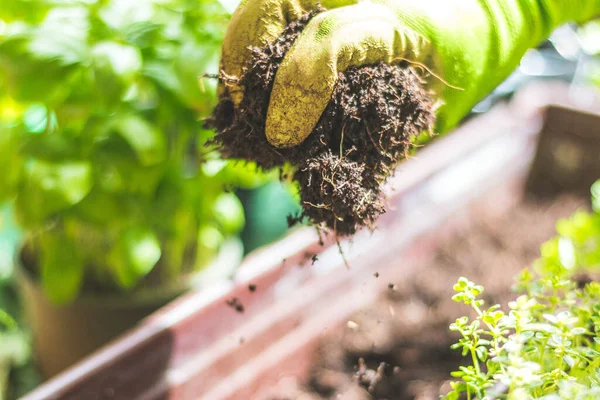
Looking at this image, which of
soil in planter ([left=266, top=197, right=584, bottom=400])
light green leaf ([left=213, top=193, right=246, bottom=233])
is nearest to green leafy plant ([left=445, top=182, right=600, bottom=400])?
soil in planter ([left=266, top=197, right=584, bottom=400])

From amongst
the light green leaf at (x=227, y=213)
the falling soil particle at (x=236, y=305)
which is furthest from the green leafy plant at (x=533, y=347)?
the light green leaf at (x=227, y=213)

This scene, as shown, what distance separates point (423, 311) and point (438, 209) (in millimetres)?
253

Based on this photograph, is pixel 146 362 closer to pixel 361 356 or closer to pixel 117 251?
pixel 117 251

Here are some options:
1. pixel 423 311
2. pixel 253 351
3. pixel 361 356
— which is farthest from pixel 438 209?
pixel 253 351

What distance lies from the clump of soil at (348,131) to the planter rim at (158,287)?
0.44m

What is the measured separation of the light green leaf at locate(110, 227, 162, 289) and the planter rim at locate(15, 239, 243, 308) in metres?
0.14

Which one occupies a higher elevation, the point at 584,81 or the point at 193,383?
the point at 584,81

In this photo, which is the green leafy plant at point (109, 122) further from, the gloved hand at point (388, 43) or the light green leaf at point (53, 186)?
the gloved hand at point (388, 43)

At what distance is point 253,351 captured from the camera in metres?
0.77

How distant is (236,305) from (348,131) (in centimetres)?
40

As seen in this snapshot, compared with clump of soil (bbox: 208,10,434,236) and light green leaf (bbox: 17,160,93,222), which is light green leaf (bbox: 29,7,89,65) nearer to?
light green leaf (bbox: 17,160,93,222)

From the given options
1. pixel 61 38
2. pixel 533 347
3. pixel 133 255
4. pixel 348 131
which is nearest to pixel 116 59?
pixel 61 38

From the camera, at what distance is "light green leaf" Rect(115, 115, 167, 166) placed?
737 millimetres

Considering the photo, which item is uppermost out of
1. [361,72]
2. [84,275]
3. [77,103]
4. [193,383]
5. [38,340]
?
[361,72]
